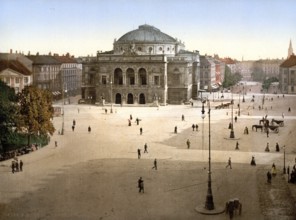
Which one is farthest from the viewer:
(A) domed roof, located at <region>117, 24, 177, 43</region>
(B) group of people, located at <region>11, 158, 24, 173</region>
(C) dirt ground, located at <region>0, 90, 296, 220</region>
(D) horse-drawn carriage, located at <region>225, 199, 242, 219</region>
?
(A) domed roof, located at <region>117, 24, 177, 43</region>

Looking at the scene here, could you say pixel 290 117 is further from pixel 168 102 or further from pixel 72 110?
pixel 72 110

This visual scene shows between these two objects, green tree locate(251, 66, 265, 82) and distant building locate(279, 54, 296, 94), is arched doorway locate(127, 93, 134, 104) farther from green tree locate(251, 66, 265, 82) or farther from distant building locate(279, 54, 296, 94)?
green tree locate(251, 66, 265, 82)

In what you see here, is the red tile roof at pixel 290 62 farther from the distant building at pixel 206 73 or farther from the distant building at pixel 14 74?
the distant building at pixel 14 74

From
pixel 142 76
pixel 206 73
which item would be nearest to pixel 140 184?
pixel 142 76

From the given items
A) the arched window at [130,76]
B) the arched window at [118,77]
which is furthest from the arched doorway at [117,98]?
the arched window at [130,76]

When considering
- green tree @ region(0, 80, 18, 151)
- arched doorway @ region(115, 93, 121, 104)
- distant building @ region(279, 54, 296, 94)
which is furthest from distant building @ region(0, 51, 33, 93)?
distant building @ region(279, 54, 296, 94)

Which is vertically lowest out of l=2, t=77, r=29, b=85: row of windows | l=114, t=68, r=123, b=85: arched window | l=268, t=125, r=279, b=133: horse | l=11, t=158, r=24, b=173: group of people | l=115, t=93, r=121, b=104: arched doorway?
l=11, t=158, r=24, b=173: group of people

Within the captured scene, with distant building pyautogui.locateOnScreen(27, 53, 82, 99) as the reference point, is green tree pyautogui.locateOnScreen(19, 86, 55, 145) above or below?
below
